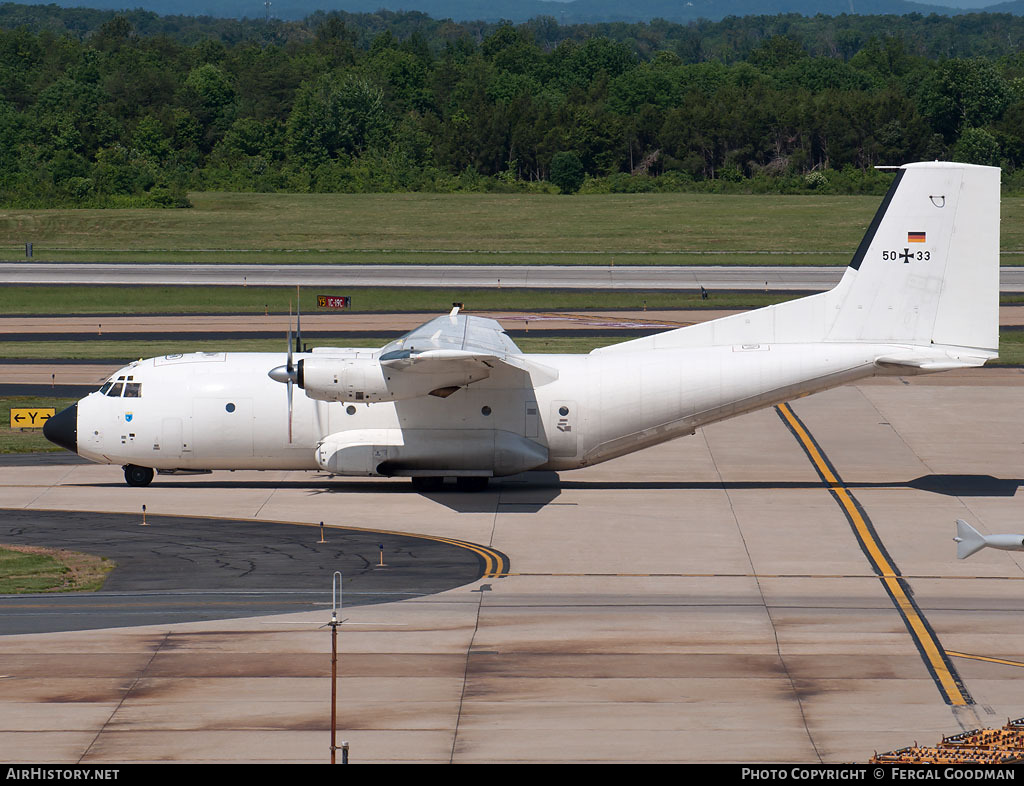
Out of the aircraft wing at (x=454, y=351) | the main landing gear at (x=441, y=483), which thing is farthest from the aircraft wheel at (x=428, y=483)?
the aircraft wing at (x=454, y=351)

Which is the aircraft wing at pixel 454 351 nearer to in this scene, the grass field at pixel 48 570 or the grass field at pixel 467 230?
the grass field at pixel 48 570

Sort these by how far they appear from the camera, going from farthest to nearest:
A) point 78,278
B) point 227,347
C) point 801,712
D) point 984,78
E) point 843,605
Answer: point 984,78, point 78,278, point 227,347, point 843,605, point 801,712

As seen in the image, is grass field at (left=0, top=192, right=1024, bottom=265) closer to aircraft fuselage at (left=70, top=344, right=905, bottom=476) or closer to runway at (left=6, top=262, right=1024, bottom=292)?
runway at (left=6, top=262, right=1024, bottom=292)

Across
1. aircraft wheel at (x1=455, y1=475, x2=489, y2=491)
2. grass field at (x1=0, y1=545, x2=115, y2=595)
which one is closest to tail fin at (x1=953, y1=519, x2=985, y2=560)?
grass field at (x1=0, y1=545, x2=115, y2=595)

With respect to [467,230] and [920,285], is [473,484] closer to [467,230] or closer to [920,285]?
[920,285]

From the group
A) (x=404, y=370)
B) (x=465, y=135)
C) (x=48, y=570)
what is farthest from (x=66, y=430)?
(x=465, y=135)

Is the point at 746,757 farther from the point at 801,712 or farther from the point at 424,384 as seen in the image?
the point at 424,384

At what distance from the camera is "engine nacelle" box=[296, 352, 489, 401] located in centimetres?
3031

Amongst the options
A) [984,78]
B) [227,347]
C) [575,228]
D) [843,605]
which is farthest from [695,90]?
[843,605]

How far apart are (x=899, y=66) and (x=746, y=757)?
548 feet

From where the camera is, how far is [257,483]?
34.3 m

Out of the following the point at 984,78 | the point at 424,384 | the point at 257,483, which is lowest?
the point at 257,483

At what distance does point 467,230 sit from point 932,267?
67871mm

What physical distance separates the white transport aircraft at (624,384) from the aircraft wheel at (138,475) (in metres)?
1.05
